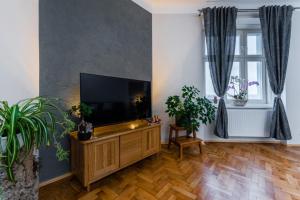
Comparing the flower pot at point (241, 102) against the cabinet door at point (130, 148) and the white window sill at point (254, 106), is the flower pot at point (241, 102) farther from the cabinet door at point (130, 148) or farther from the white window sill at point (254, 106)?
the cabinet door at point (130, 148)

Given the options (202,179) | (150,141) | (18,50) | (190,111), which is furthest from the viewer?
(190,111)

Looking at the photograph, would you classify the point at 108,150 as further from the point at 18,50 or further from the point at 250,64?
the point at 250,64

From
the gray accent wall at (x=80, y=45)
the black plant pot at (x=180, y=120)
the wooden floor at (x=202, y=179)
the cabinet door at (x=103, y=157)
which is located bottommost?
the wooden floor at (x=202, y=179)

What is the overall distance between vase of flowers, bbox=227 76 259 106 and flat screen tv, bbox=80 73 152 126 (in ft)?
5.81

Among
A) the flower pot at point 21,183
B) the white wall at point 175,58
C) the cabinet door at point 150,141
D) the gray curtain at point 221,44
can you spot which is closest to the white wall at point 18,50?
the flower pot at point 21,183

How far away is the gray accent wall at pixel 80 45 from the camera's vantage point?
190 cm

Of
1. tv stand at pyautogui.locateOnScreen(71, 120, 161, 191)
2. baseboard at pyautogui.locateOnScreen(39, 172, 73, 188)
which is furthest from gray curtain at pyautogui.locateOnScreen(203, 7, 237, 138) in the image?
baseboard at pyautogui.locateOnScreen(39, 172, 73, 188)

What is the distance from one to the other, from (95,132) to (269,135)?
304 cm

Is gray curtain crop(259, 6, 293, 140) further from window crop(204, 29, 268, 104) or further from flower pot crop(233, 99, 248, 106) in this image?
flower pot crop(233, 99, 248, 106)

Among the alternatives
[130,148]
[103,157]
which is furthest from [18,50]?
[130,148]

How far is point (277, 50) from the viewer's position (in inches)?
117

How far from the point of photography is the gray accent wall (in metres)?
1.90

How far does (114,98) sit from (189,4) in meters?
2.31

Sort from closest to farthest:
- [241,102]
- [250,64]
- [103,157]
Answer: [103,157] < [241,102] < [250,64]
